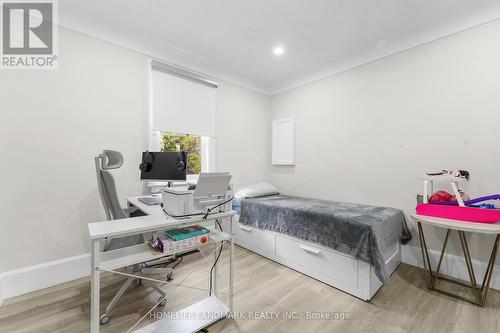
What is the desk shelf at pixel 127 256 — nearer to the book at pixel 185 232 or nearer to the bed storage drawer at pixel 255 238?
the book at pixel 185 232

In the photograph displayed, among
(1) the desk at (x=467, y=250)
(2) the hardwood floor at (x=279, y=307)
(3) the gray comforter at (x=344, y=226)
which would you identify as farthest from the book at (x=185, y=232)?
(1) the desk at (x=467, y=250)

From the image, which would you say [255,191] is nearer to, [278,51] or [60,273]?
[278,51]

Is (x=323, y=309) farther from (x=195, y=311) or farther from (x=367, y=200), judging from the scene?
(x=367, y=200)

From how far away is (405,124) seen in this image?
246cm

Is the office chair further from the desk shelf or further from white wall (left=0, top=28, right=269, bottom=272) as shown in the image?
white wall (left=0, top=28, right=269, bottom=272)

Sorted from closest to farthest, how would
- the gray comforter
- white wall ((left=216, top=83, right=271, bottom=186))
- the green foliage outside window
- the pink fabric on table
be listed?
the pink fabric on table, the gray comforter, the green foliage outside window, white wall ((left=216, top=83, right=271, bottom=186))

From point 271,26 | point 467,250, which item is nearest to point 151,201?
point 271,26

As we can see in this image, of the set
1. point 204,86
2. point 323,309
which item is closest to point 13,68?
point 204,86

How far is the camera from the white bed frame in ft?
5.98

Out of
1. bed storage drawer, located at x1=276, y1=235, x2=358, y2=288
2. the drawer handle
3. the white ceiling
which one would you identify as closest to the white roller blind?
the white ceiling

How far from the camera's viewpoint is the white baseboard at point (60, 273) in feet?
5.91

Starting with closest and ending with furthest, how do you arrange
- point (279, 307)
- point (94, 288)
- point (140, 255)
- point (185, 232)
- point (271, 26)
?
1. point (94, 288)
2. point (140, 255)
3. point (185, 232)
4. point (279, 307)
5. point (271, 26)

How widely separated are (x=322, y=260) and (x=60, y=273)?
2.60 m

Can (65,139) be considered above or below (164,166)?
above
